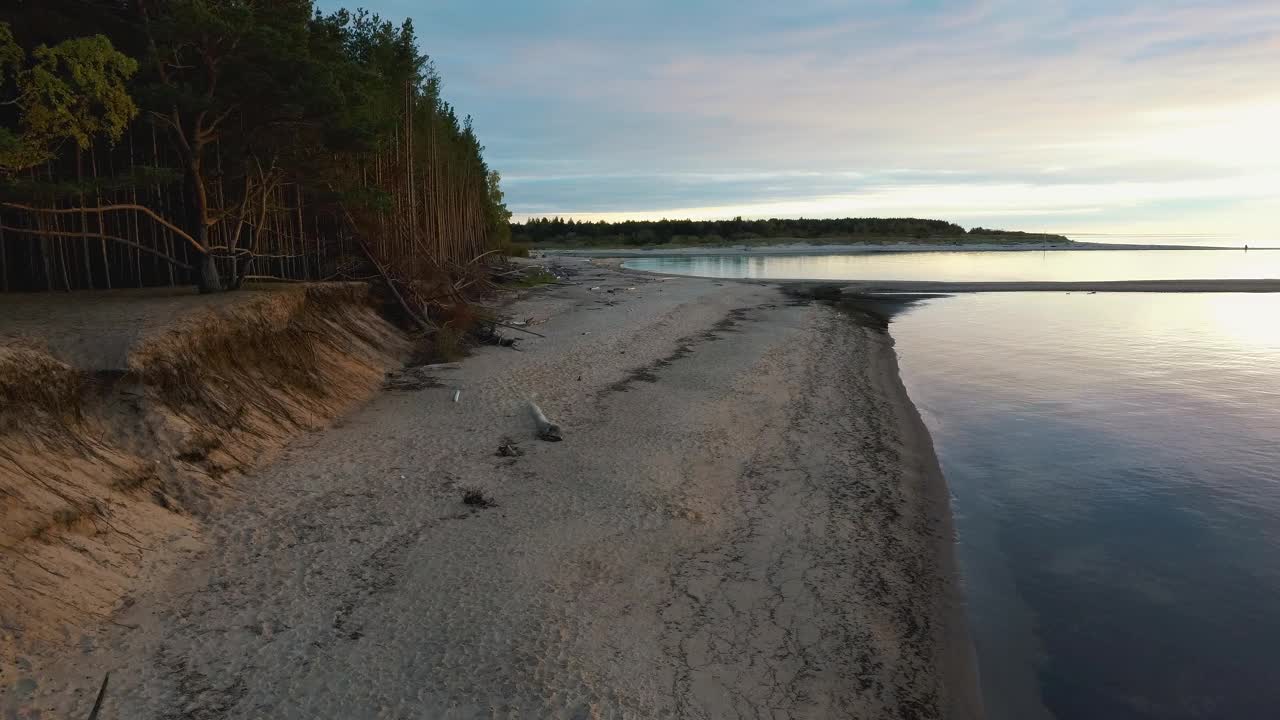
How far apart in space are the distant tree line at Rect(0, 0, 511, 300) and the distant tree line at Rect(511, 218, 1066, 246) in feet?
323

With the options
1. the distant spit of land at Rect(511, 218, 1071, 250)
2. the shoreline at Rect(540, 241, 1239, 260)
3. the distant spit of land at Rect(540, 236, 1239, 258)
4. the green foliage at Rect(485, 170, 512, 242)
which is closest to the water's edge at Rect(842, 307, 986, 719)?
the green foliage at Rect(485, 170, 512, 242)

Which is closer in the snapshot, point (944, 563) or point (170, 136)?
point (944, 563)

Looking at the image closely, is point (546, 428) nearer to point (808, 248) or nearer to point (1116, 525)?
point (1116, 525)

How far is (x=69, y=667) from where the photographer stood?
4.77m

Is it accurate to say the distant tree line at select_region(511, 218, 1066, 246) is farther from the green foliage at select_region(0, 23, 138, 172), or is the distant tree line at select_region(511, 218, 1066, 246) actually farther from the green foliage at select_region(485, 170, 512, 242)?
the green foliage at select_region(0, 23, 138, 172)

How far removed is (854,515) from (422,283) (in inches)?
534

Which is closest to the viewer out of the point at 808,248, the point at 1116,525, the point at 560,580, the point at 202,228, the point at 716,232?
the point at 560,580

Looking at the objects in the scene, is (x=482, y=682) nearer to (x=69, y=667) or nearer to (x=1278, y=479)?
(x=69, y=667)

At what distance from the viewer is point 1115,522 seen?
8.99 metres

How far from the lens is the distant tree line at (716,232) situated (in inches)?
4619

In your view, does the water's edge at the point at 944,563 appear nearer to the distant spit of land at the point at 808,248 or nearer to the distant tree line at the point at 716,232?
the distant spit of land at the point at 808,248

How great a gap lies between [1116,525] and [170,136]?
14.1 meters

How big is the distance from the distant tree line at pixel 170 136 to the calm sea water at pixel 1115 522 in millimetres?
11010

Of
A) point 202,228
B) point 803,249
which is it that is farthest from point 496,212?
point 803,249
